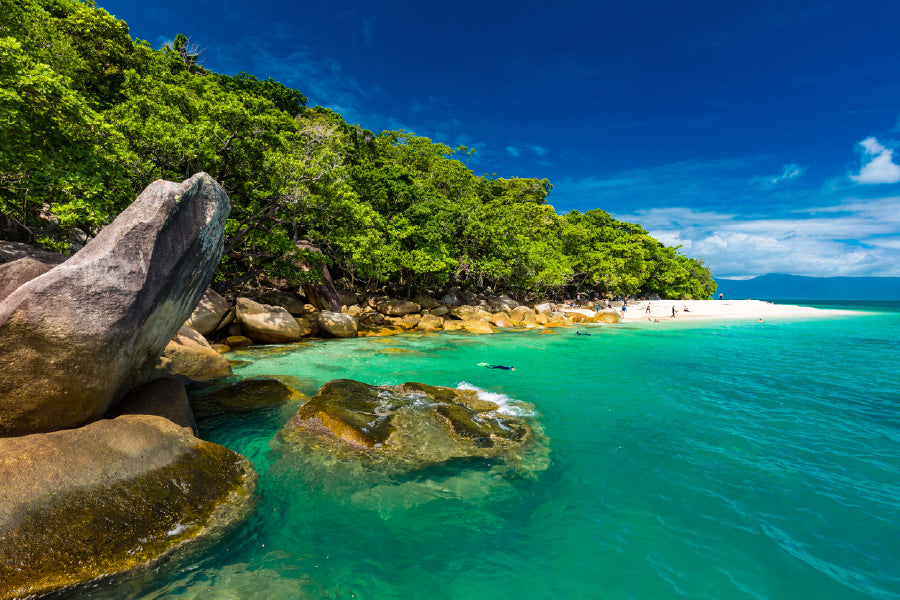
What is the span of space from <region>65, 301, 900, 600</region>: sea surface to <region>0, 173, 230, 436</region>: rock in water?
247 centimetres

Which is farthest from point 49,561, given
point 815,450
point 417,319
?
point 417,319

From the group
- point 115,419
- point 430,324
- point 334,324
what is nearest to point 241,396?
point 115,419

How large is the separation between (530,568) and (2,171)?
1291 centimetres

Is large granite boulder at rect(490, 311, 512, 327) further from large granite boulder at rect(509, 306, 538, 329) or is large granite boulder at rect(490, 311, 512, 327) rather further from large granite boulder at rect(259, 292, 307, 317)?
large granite boulder at rect(259, 292, 307, 317)

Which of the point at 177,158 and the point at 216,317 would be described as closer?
the point at 177,158

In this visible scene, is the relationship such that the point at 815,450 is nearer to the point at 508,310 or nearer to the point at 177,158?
the point at 177,158

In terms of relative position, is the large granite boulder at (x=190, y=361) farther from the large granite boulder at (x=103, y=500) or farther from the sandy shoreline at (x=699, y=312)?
the sandy shoreline at (x=699, y=312)

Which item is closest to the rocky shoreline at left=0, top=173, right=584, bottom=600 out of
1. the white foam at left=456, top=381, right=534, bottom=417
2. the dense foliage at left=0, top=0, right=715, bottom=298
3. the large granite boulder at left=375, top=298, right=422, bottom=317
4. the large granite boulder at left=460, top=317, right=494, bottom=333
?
the white foam at left=456, top=381, right=534, bottom=417

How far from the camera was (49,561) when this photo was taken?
10.9ft

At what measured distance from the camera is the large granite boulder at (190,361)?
30.3 feet

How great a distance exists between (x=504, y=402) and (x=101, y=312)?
849 cm

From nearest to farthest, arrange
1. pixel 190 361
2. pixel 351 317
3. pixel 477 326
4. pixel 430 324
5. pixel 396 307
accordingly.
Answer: pixel 190 361
pixel 351 317
pixel 430 324
pixel 477 326
pixel 396 307

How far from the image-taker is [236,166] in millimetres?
15789

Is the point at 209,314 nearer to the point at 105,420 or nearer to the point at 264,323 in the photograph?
the point at 264,323
